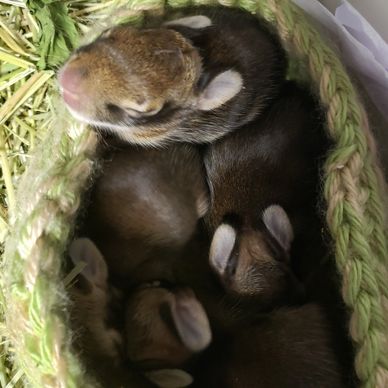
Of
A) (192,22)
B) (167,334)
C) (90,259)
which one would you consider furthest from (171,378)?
(192,22)

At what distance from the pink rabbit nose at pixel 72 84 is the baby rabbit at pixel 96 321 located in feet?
1.18

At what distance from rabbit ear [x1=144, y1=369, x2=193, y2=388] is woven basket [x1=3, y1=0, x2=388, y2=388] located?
9.7 inches

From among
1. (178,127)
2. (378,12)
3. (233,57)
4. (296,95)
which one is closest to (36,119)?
(178,127)

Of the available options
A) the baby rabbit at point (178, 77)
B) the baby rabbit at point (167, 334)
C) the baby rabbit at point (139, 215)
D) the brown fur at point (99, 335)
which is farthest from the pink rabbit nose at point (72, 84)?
the baby rabbit at point (167, 334)

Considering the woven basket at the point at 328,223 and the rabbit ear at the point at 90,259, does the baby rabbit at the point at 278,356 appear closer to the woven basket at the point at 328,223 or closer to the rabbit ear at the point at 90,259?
the woven basket at the point at 328,223

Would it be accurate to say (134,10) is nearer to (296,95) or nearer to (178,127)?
(178,127)

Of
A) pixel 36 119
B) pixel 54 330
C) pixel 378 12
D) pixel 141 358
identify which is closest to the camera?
pixel 54 330

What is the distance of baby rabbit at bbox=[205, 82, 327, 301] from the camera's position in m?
1.96

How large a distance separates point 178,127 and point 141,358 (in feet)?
2.17

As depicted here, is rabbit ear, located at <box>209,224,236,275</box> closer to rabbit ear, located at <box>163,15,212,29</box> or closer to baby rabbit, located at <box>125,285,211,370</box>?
baby rabbit, located at <box>125,285,211,370</box>

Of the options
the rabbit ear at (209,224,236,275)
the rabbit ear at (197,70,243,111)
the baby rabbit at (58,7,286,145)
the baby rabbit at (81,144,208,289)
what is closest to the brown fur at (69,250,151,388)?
the baby rabbit at (81,144,208,289)

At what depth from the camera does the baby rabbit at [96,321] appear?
5.85ft

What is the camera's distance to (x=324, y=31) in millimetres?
2098

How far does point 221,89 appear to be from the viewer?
1.95 meters
